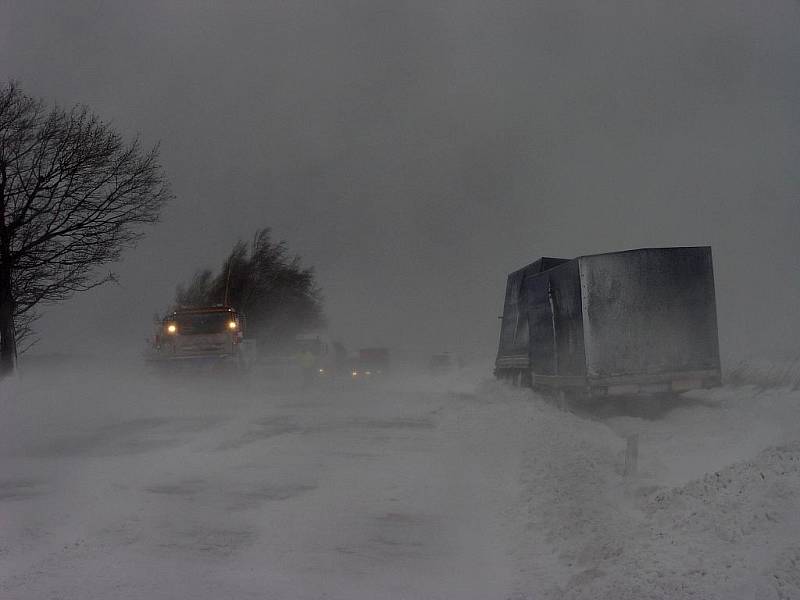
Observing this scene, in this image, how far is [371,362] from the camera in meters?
63.6

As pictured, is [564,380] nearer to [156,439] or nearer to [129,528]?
[156,439]

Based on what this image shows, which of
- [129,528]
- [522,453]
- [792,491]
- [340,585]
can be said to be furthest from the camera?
[522,453]

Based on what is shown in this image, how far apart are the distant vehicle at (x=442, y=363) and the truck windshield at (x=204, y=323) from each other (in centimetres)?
3498

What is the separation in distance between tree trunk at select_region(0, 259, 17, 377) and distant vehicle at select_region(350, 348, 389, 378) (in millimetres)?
34895

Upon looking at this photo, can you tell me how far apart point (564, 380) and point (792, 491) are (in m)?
11.8

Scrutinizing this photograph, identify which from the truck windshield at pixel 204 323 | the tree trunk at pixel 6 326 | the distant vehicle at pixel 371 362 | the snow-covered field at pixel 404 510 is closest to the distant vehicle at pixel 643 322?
the snow-covered field at pixel 404 510

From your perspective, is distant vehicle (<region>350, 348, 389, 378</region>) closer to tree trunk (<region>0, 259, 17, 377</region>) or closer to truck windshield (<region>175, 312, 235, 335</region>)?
truck windshield (<region>175, 312, 235, 335</region>)

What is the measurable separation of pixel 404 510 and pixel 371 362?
55530mm

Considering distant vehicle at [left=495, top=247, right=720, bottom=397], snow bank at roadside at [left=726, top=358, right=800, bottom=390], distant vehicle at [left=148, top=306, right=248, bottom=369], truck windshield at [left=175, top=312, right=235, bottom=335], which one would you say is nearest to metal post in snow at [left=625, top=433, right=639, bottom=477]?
distant vehicle at [left=495, top=247, right=720, bottom=397]

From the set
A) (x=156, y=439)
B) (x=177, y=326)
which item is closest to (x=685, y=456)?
(x=156, y=439)

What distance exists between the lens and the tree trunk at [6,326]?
20.5 metres

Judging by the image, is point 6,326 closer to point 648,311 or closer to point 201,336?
point 201,336

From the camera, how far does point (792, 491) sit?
522 centimetres

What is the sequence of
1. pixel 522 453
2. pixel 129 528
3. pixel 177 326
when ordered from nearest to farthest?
pixel 129 528 < pixel 522 453 < pixel 177 326
